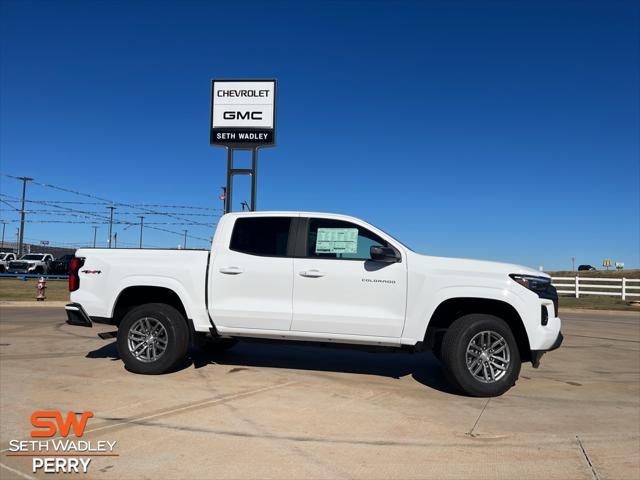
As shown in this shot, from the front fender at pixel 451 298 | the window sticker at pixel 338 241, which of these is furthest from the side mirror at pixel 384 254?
the front fender at pixel 451 298

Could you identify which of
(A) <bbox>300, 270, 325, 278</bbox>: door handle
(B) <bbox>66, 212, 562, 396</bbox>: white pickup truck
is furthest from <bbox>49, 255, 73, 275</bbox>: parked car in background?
(A) <bbox>300, 270, 325, 278</bbox>: door handle

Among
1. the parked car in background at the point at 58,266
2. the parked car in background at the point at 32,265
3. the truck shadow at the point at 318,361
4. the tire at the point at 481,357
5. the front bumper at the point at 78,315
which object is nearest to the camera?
the tire at the point at 481,357

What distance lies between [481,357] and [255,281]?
9.16 feet

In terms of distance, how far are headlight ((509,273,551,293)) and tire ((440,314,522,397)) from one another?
1.64 ft

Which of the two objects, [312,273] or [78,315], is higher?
[312,273]

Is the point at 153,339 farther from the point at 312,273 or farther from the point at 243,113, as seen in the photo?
the point at 243,113

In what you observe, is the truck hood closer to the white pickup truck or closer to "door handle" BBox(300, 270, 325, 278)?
the white pickup truck

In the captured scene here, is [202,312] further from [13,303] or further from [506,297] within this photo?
[13,303]

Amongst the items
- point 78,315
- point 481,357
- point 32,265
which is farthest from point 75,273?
point 32,265

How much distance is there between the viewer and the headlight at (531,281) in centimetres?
562

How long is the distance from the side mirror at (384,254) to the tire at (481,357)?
1062 mm

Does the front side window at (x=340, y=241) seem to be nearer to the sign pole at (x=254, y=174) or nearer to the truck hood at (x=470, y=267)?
the truck hood at (x=470, y=267)

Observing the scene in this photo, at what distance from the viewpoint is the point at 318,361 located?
754 centimetres

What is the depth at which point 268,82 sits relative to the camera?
1495 centimetres
